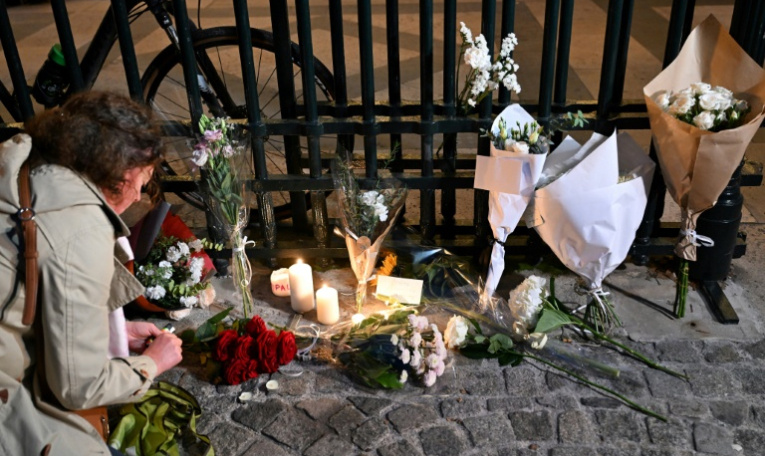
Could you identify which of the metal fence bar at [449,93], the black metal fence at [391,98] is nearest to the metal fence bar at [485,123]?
the black metal fence at [391,98]

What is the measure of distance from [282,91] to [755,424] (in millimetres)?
2268

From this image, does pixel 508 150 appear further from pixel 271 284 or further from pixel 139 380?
pixel 139 380

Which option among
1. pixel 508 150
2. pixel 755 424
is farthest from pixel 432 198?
pixel 755 424

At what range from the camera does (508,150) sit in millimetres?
2881

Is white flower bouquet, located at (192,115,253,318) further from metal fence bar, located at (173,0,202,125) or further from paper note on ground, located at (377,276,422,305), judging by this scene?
paper note on ground, located at (377,276,422,305)

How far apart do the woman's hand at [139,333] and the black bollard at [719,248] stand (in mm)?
2332

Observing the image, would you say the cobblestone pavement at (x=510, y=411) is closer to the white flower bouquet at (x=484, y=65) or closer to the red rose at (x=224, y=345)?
the red rose at (x=224, y=345)

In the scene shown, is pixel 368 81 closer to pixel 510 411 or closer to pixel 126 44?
pixel 126 44

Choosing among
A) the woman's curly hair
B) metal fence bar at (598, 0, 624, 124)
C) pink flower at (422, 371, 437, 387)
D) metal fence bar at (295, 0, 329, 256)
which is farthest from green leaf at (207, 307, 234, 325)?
metal fence bar at (598, 0, 624, 124)

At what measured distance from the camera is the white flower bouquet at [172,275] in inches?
126

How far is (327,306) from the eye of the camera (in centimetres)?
317

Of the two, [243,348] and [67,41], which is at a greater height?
[67,41]

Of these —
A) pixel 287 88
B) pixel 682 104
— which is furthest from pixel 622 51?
pixel 287 88

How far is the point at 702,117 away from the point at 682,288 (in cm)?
83
